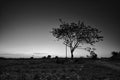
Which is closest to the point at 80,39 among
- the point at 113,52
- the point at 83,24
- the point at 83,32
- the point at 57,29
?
the point at 83,32

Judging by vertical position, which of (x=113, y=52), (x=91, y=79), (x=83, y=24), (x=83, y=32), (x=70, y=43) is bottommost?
(x=91, y=79)

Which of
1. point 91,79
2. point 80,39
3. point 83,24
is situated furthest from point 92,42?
point 91,79

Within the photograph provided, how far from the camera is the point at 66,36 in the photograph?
1822 inches

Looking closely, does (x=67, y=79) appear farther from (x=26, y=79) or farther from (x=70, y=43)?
(x=70, y=43)

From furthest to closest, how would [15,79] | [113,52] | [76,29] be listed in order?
1. [113,52]
2. [76,29]
3. [15,79]

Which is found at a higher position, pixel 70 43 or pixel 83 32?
pixel 83 32

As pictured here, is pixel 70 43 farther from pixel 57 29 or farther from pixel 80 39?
pixel 57 29

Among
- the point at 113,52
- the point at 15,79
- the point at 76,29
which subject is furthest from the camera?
the point at 113,52

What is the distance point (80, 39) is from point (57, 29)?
9120mm

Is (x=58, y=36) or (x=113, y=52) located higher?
(x=58, y=36)

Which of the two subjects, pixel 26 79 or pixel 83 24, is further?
pixel 83 24

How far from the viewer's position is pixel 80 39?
4566cm

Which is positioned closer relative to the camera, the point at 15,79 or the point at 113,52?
the point at 15,79

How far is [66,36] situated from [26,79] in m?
36.7
